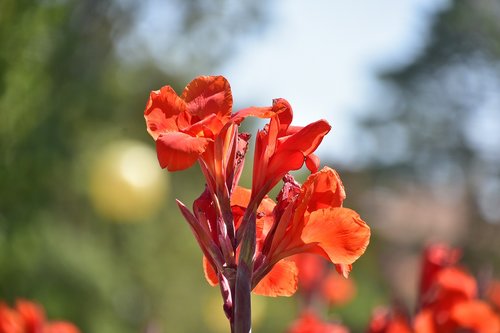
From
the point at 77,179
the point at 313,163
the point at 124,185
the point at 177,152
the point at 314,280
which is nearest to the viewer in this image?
the point at 177,152

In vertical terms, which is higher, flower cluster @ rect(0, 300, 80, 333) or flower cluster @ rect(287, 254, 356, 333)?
flower cluster @ rect(0, 300, 80, 333)

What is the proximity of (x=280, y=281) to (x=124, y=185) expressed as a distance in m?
4.03

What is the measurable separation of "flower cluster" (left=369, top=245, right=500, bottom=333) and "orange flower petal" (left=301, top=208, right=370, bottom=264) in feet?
1.24

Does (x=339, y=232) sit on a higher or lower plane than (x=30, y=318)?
higher

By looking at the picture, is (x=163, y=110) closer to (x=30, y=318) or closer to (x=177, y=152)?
(x=177, y=152)

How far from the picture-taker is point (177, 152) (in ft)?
2.24

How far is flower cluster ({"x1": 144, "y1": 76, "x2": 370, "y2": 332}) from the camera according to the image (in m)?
0.73

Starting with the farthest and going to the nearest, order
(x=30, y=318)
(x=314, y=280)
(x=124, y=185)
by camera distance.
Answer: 1. (x=124, y=185)
2. (x=314, y=280)
3. (x=30, y=318)

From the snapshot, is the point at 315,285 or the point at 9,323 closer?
the point at 9,323

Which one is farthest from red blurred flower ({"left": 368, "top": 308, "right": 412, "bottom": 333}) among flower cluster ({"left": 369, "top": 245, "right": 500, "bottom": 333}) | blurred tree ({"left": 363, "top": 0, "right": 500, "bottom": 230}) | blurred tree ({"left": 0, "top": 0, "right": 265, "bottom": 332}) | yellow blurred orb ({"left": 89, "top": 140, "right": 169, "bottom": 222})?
blurred tree ({"left": 363, "top": 0, "right": 500, "bottom": 230})

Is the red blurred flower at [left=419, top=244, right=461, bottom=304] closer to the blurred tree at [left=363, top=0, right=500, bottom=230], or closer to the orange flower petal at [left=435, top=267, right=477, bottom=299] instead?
the orange flower petal at [left=435, top=267, right=477, bottom=299]

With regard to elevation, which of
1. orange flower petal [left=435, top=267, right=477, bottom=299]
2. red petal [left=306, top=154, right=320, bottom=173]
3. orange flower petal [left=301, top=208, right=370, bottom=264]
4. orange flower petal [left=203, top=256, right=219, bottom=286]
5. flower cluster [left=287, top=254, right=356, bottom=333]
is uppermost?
red petal [left=306, top=154, right=320, bottom=173]

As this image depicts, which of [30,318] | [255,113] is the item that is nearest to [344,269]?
[255,113]

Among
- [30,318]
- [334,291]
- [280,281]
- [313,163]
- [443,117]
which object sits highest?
[313,163]
